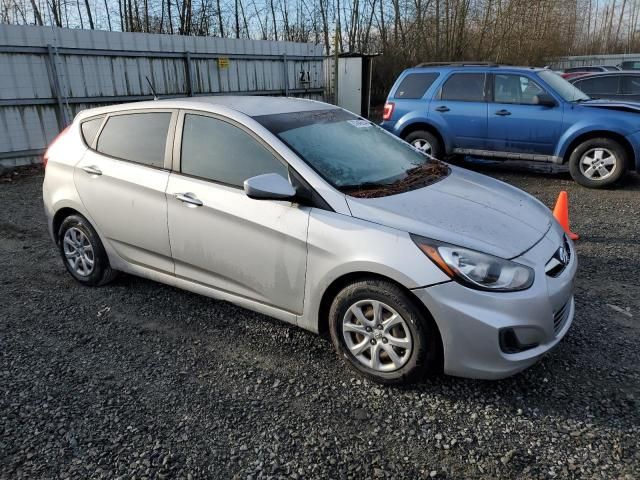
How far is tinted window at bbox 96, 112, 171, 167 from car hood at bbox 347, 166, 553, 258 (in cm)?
165

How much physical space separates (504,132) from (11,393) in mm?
7651

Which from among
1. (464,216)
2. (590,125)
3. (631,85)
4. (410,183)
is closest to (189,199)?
(410,183)

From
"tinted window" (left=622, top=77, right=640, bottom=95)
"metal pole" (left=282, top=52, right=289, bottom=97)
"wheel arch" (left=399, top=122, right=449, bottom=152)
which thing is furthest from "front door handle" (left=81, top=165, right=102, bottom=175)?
"tinted window" (left=622, top=77, right=640, bottom=95)

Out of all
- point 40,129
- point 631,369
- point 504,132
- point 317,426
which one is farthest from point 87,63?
point 631,369

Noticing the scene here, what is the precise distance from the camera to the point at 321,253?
3.00m

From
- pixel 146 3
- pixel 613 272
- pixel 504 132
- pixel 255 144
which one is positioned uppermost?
pixel 146 3

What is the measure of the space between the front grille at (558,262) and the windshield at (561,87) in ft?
18.4

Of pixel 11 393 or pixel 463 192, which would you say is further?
pixel 463 192

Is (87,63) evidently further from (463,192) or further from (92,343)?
(463,192)

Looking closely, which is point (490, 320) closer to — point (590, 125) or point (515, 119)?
point (590, 125)

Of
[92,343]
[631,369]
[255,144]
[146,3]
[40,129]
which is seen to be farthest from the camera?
[146,3]

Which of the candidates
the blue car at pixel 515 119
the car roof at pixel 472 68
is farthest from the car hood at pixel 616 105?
the car roof at pixel 472 68

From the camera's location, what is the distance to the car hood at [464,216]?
2.82 metres

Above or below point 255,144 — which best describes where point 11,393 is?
below
